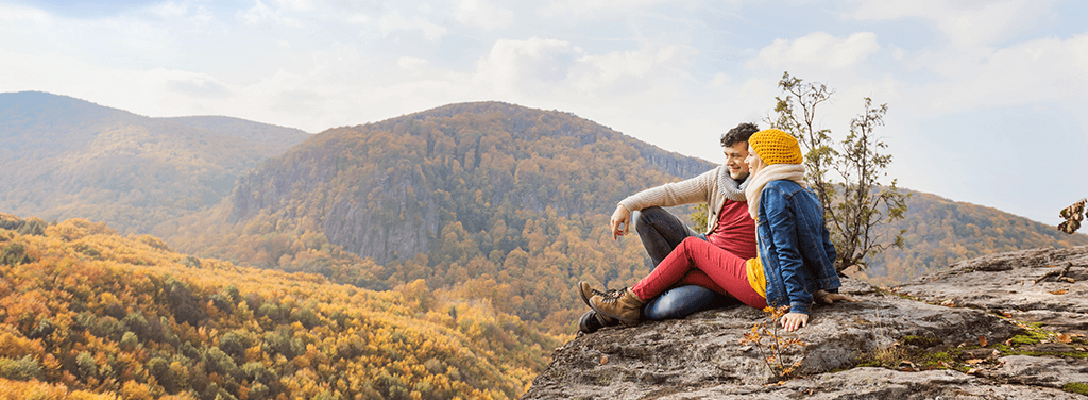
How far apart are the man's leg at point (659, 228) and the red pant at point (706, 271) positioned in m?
0.40

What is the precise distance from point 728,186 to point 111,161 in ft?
444

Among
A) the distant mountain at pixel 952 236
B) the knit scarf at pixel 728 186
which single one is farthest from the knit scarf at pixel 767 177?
the distant mountain at pixel 952 236

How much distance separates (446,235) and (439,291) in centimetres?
1334

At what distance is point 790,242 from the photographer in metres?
2.44

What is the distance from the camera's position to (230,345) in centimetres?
1720

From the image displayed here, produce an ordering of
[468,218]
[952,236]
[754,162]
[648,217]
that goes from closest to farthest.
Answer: [754,162] → [648,217] → [952,236] → [468,218]

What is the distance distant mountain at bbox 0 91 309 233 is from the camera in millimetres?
84500

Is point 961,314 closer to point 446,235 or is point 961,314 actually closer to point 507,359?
point 507,359

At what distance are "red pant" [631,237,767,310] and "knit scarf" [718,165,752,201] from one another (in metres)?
0.40

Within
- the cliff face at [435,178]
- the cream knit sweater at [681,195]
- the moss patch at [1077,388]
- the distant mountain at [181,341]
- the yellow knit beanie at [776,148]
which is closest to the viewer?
the moss patch at [1077,388]

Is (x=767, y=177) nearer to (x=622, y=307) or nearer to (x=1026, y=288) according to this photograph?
(x=622, y=307)

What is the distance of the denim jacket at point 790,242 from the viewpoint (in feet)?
8.03

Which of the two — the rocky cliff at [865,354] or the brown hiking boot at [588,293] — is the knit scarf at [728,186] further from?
the brown hiking boot at [588,293]

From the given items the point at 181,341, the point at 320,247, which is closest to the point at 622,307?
the point at 181,341
